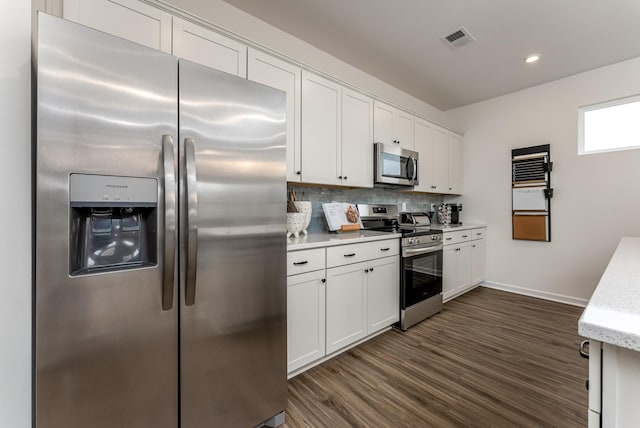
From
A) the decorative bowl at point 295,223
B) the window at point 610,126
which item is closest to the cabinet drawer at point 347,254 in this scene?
the decorative bowl at point 295,223

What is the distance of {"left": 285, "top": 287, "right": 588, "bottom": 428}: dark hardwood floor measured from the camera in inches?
60.6

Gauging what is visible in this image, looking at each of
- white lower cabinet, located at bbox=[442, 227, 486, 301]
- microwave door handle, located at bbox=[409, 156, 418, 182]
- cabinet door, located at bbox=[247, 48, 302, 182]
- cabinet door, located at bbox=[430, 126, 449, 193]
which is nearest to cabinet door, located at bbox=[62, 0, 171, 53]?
cabinet door, located at bbox=[247, 48, 302, 182]

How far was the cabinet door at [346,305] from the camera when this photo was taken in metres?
2.04

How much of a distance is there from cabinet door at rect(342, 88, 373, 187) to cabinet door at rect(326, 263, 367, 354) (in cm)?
91

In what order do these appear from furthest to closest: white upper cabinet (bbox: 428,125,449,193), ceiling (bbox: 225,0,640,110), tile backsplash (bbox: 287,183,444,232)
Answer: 1. white upper cabinet (bbox: 428,125,449,193)
2. tile backsplash (bbox: 287,183,444,232)
3. ceiling (bbox: 225,0,640,110)

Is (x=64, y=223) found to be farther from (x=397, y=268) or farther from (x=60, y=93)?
(x=397, y=268)

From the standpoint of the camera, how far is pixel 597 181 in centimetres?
313

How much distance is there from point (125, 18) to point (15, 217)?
117 centimetres

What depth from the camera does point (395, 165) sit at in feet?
10.0

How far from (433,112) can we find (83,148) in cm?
459

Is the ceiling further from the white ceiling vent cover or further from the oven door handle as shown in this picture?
the oven door handle

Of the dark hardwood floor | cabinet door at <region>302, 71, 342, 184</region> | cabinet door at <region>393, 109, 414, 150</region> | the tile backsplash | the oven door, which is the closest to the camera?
the dark hardwood floor

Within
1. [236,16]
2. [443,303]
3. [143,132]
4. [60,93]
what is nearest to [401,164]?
[443,303]

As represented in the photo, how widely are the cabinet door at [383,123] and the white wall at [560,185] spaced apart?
75.8 inches
